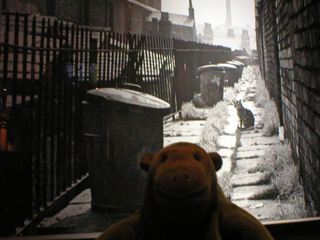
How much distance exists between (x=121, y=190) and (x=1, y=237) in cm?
77

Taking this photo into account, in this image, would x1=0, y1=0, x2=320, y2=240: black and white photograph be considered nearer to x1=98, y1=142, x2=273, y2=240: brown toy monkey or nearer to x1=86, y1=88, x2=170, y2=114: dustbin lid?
x1=86, y1=88, x2=170, y2=114: dustbin lid

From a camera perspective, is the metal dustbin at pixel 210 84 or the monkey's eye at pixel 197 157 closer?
the monkey's eye at pixel 197 157

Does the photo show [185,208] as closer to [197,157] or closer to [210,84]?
[197,157]

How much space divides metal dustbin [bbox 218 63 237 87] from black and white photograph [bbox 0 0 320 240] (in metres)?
0.17

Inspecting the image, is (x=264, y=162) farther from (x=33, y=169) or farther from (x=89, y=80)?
(x=33, y=169)

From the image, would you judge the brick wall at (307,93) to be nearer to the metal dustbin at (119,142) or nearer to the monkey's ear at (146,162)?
the metal dustbin at (119,142)

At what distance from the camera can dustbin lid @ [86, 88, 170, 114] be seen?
5.59 feet

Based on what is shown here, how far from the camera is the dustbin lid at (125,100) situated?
1.70m

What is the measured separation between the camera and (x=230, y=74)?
7.55ft

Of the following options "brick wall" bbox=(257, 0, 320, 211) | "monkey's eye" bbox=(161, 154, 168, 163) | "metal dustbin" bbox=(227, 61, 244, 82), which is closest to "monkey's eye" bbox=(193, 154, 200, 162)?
"monkey's eye" bbox=(161, 154, 168, 163)

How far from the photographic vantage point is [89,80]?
1.81 meters

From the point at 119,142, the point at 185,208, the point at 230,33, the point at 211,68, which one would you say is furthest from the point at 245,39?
the point at 185,208

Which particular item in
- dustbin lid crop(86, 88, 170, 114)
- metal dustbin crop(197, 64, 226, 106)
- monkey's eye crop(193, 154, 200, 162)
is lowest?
monkey's eye crop(193, 154, 200, 162)

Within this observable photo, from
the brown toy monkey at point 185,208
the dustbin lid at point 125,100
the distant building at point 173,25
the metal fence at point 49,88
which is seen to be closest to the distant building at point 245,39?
the distant building at point 173,25
